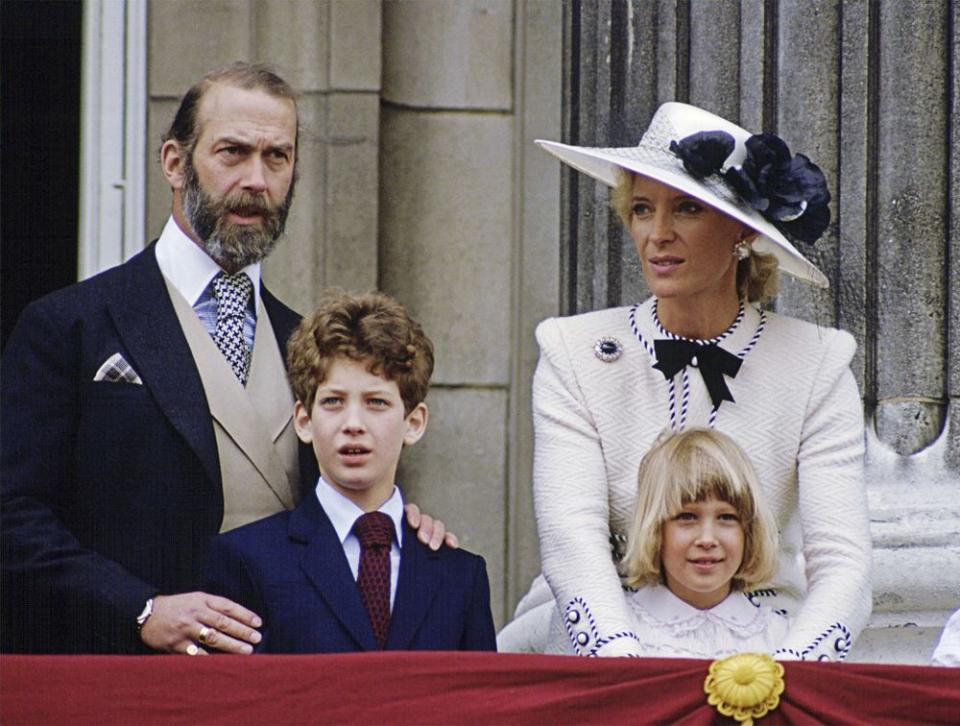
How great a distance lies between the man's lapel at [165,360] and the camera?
408 centimetres

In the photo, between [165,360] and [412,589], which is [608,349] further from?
[165,360]

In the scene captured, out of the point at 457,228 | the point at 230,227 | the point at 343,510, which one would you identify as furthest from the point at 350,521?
the point at 457,228

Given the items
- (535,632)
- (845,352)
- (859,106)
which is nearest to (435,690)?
(845,352)

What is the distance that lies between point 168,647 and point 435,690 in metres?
0.52

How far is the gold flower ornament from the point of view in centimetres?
359

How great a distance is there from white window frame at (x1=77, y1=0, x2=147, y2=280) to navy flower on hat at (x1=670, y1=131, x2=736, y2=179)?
8.17 ft

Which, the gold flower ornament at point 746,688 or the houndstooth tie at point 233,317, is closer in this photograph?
the gold flower ornament at point 746,688

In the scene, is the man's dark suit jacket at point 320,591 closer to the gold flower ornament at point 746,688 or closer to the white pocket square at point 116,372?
the white pocket square at point 116,372

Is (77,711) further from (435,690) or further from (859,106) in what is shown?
(859,106)

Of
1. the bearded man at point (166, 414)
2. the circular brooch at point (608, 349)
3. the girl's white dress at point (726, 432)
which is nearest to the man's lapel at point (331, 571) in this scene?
the bearded man at point (166, 414)

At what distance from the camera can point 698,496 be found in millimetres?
3914

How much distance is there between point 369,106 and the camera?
6.23m

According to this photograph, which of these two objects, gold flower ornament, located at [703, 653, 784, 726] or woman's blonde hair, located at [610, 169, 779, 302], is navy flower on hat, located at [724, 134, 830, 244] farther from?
gold flower ornament, located at [703, 653, 784, 726]

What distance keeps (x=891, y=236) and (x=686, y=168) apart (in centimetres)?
133
